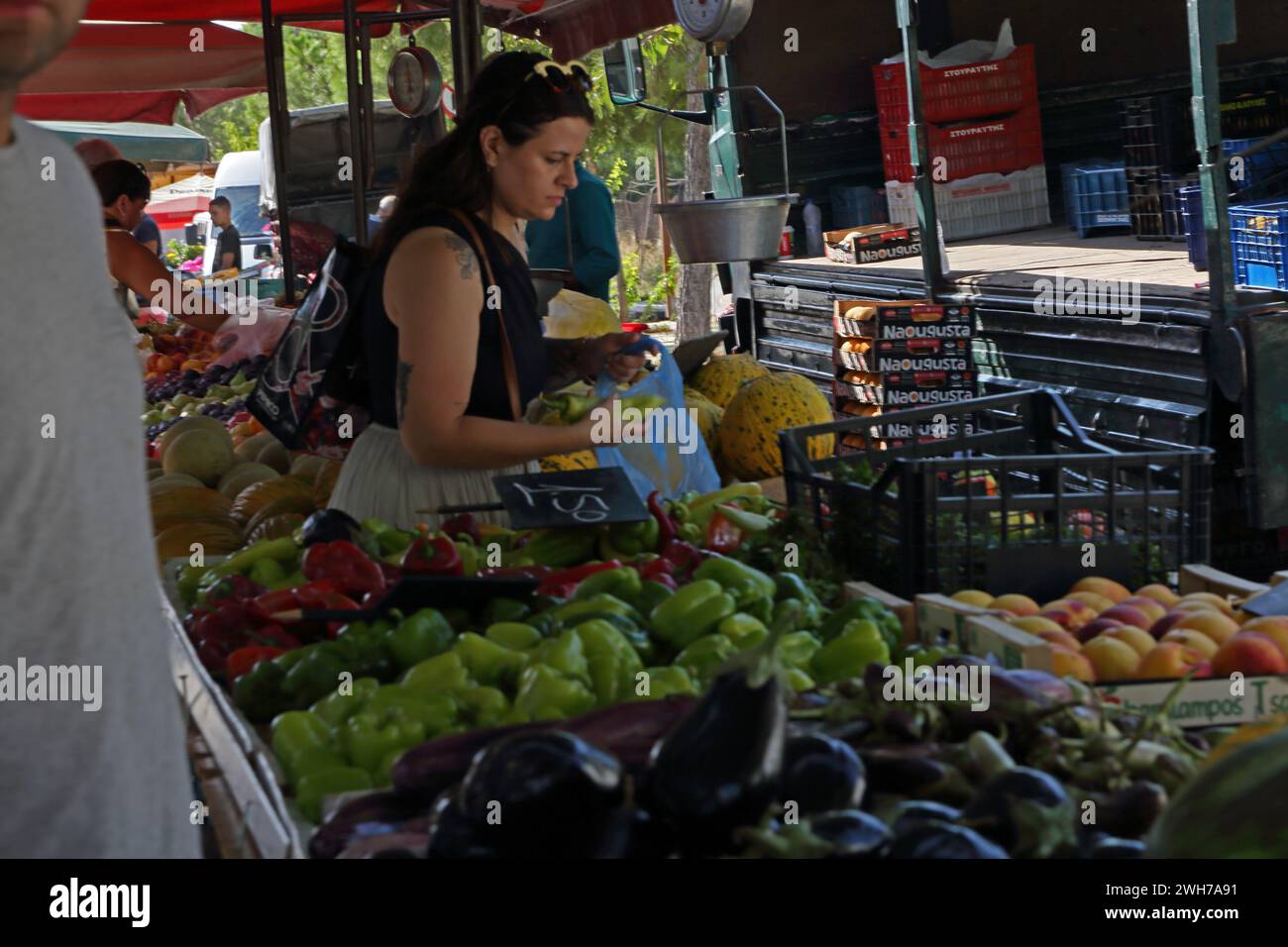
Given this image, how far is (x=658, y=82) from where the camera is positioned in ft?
59.1

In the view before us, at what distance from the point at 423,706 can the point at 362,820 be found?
1.35 feet

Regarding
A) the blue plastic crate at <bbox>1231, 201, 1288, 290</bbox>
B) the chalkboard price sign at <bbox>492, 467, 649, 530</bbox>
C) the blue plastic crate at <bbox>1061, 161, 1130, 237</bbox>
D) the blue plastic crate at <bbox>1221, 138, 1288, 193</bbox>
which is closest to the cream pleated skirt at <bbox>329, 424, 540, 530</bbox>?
the chalkboard price sign at <bbox>492, 467, 649, 530</bbox>

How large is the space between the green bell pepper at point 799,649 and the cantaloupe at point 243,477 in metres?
3.01

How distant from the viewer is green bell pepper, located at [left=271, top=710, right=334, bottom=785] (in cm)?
220

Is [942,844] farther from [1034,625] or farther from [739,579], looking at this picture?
[739,579]

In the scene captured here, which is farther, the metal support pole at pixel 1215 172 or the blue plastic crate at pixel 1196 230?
the blue plastic crate at pixel 1196 230

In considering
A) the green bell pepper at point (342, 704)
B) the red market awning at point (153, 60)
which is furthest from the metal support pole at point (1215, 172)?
the red market awning at point (153, 60)

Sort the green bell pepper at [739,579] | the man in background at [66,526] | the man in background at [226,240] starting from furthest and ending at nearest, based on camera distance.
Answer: the man in background at [226,240], the green bell pepper at [739,579], the man in background at [66,526]

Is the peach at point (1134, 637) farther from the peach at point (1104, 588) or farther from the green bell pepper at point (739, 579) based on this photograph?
the green bell pepper at point (739, 579)

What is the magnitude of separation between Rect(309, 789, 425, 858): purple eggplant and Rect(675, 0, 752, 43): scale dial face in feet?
18.3

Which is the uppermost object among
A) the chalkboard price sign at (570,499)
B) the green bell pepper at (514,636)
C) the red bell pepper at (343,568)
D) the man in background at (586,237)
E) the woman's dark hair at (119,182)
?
the woman's dark hair at (119,182)

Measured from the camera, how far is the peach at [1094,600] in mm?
2730

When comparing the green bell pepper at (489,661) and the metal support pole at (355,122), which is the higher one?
the metal support pole at (355,122)

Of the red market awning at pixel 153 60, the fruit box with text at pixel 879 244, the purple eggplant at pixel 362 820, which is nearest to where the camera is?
the purple eggplant at pixel 362 820
